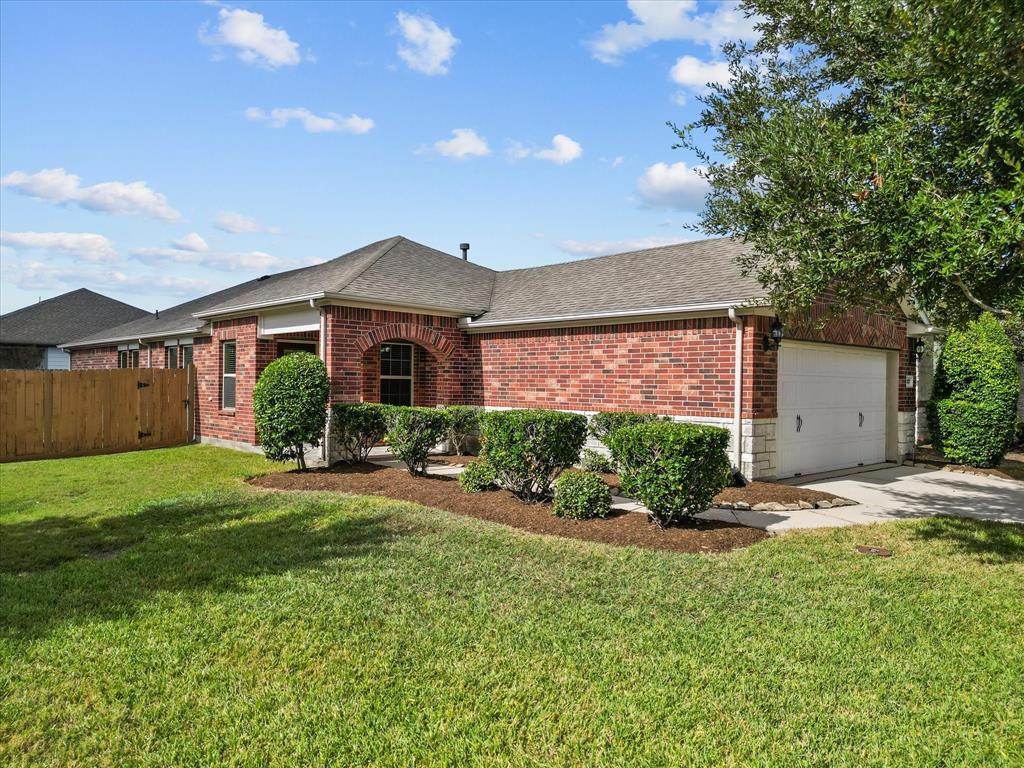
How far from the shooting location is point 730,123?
732cm

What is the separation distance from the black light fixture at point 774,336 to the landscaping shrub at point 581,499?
445 centimetres

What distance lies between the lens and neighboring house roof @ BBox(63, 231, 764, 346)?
11.6 meters

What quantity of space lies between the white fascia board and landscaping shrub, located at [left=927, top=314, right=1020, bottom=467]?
253 inches

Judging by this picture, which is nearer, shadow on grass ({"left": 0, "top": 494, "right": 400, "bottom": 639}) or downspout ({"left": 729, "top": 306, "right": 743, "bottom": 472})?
shadow on grass ({"left": 0, "top": 494, "right": 400, "bottom": 639})

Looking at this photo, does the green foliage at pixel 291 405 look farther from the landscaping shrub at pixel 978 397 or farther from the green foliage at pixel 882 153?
the landscaping shrub at pixel 978 397

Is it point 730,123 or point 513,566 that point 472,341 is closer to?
point 730,123

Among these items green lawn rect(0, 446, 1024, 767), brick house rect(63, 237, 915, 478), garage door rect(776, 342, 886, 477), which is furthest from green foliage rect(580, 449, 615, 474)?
green lawn rect(0, 446, 1024, 767)

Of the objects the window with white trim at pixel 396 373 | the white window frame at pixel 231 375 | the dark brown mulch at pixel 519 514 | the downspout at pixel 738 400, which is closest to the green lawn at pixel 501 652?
the dark brown mulch at pixel 519 514

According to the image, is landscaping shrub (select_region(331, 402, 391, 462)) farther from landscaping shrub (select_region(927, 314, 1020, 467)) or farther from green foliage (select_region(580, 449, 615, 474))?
landscaping shrub (select_region(927, 314, 1020, 467))

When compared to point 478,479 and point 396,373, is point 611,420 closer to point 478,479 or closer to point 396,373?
point 478,479

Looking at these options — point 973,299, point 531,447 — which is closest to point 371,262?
point 531,447

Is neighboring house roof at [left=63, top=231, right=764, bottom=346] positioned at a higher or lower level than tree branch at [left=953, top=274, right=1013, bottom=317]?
higher

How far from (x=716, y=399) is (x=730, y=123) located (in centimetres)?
466

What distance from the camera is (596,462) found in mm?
11289
